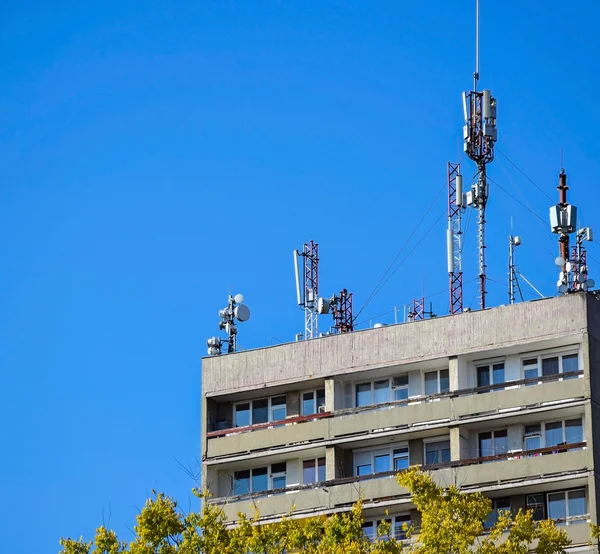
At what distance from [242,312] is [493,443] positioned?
14202mm

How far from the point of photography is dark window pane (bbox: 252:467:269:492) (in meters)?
89.7

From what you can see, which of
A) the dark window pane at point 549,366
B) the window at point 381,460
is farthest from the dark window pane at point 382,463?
the dark window pane at point 549,366

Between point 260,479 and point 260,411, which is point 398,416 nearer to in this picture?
point 260,479

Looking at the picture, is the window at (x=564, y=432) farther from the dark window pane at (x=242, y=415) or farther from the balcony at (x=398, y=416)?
the dark window pane at (x=242, y=415)

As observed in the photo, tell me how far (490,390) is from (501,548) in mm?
18701

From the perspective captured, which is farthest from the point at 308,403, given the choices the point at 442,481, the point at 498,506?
the point at 498,506

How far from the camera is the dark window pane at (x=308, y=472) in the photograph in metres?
88.5

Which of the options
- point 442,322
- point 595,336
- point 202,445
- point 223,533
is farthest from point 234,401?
point 223,533

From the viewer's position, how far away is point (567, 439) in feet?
274

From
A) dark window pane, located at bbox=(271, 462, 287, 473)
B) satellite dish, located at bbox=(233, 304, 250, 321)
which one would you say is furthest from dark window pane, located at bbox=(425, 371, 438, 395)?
satellite dish, located at bbox=(233, 304, 250, 321)

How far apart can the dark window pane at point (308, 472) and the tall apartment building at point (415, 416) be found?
0.04 meters

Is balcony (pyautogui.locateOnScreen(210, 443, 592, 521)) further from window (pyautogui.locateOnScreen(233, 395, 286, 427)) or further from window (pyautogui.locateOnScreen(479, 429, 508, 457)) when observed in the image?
window (pyautogui.locateOnScreen(233, 395, 286, 427))

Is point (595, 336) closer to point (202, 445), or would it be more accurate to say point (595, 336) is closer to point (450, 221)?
point (450, 221)

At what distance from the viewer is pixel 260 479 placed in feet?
295
